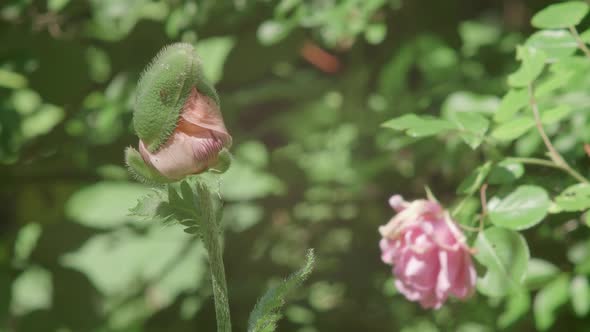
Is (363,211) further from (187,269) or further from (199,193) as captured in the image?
(199,193)

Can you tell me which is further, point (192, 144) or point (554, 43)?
point (554, 43)

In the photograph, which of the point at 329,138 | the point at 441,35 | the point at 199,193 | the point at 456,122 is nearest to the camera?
the point at 199,193

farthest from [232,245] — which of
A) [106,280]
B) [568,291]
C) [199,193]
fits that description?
[199,193]

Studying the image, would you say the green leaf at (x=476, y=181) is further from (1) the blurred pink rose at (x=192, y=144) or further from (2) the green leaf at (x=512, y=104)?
(1) the blurred pink rose at (x=192, y=144)

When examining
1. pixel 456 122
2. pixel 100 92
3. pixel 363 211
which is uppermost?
pixel 456 122

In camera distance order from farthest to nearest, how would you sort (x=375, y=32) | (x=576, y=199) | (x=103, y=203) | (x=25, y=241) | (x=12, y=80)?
1. (x=103, y=203)
2. (x=25, y=241)
3. (x=12, y=80)
4. (x=375, y=32)
5. (x=576, y=199)

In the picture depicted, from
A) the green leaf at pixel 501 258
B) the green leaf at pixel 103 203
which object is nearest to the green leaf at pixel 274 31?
the green leaf at pixel 501 258

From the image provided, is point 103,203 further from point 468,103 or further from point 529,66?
point 529,66

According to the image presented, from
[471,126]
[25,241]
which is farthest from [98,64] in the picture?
[471,126]
